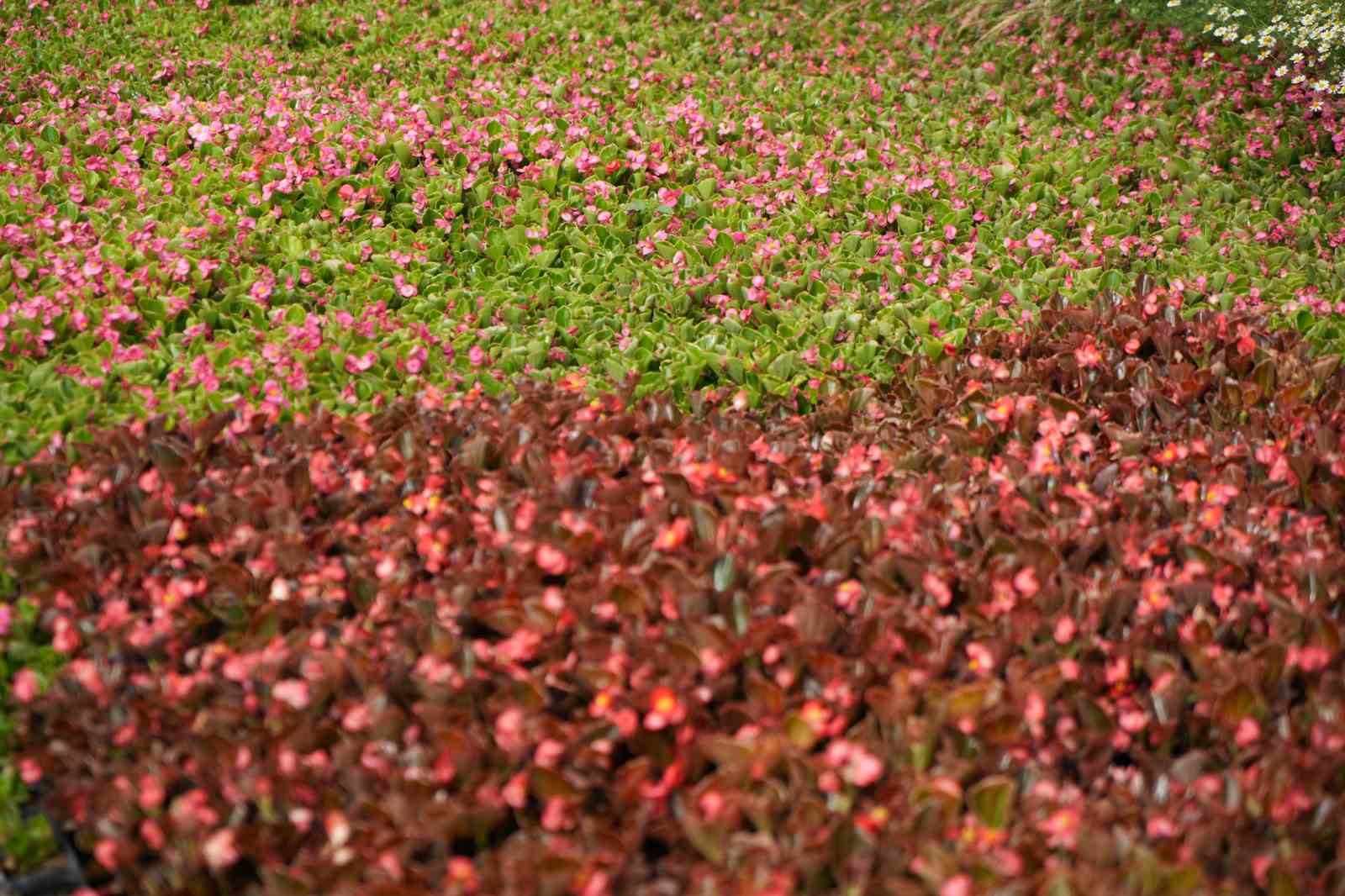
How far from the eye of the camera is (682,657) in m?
2.65

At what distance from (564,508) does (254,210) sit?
8.65 feet

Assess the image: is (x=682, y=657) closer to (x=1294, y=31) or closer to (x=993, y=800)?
(x=993, y=800)

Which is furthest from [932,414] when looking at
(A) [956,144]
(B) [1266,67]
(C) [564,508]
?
(B) [1266,67]

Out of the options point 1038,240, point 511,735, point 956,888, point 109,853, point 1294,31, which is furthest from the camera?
point 1294,31

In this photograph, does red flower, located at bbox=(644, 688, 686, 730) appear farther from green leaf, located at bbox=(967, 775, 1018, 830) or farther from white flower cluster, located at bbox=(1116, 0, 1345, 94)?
white flower cluster, located at bbox=(1116, 0, 1345, 94)

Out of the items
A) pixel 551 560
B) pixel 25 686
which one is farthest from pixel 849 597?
pixel 25 686

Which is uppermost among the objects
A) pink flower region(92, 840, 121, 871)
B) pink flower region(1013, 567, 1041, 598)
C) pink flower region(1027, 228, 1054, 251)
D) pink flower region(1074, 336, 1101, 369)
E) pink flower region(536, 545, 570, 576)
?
pink flower region(1027, 228, 1054, 251)

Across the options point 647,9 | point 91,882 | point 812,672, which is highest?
point 647,9

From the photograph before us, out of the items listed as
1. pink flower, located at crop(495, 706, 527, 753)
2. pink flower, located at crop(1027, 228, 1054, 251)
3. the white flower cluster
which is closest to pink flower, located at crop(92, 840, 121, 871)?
pink flower, located at crop(495, 706, 527, 753)

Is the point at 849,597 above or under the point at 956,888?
above

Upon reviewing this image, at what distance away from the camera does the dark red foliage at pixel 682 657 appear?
7.68 feet

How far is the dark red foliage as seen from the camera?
2342 mm

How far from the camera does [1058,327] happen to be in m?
4.61

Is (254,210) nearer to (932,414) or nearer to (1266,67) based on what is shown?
(932,414)
